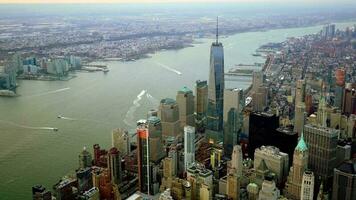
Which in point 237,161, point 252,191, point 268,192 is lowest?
point 252,191

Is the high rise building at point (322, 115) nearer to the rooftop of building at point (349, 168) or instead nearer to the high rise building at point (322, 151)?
the high rise building at point (322, 151)

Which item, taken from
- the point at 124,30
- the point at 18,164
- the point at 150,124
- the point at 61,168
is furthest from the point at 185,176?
the point at 124,30

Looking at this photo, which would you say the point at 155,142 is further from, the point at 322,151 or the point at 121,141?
the point at 322,151

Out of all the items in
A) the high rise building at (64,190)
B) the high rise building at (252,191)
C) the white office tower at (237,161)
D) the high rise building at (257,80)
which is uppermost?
the high rise building at (257,80)

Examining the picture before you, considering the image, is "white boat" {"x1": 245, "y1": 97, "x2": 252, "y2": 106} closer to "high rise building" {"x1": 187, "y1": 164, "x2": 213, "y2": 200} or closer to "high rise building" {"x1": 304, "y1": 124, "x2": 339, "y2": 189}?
"high rise building" {"x1": 304, "y1": 124, "x2": 339, "y2": 189}

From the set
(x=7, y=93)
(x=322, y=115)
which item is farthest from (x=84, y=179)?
(x=7, y=93)

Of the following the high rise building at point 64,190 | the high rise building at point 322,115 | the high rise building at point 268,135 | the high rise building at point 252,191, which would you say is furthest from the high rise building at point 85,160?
the high rise building at point 322,115
